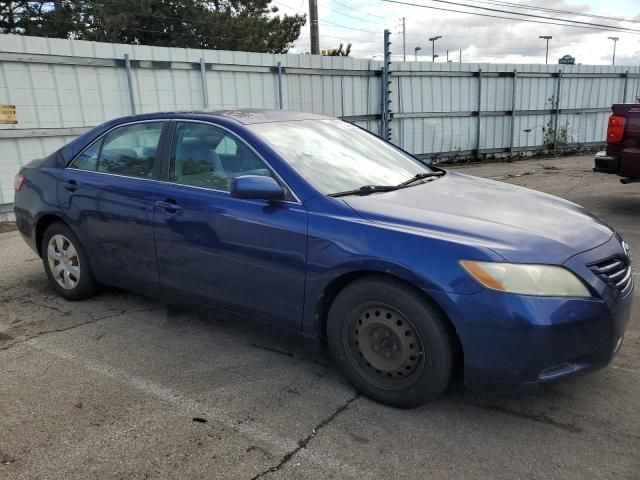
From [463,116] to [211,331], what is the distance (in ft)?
40.5

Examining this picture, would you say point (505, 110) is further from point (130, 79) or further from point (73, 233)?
point (73, 233)

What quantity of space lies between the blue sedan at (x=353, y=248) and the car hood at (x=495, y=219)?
11mm

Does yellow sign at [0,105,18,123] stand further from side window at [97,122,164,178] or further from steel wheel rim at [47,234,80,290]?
side window at [97,122,164,178]

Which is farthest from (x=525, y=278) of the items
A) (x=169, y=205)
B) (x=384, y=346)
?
(x=169, y=205)

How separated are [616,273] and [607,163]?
544 centimetres

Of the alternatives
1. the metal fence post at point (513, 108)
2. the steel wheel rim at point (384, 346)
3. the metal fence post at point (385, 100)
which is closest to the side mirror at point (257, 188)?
the steel wheel rim at point (384, 346)

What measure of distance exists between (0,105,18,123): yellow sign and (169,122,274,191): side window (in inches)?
221

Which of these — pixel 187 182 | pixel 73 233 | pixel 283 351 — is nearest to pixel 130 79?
pixel 73 233

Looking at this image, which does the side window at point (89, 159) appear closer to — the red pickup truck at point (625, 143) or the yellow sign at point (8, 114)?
the yellow sign at point (8, 114)

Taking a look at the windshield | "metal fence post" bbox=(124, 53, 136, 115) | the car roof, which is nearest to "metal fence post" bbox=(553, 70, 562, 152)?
"metal fence post" bbox=(124, 53, 136, 115)

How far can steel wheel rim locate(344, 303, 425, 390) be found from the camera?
2740 mm

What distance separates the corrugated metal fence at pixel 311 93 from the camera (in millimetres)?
8188

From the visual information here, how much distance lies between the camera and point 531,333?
2.45 meters

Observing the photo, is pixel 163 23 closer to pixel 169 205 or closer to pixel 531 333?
pixel 169 205
